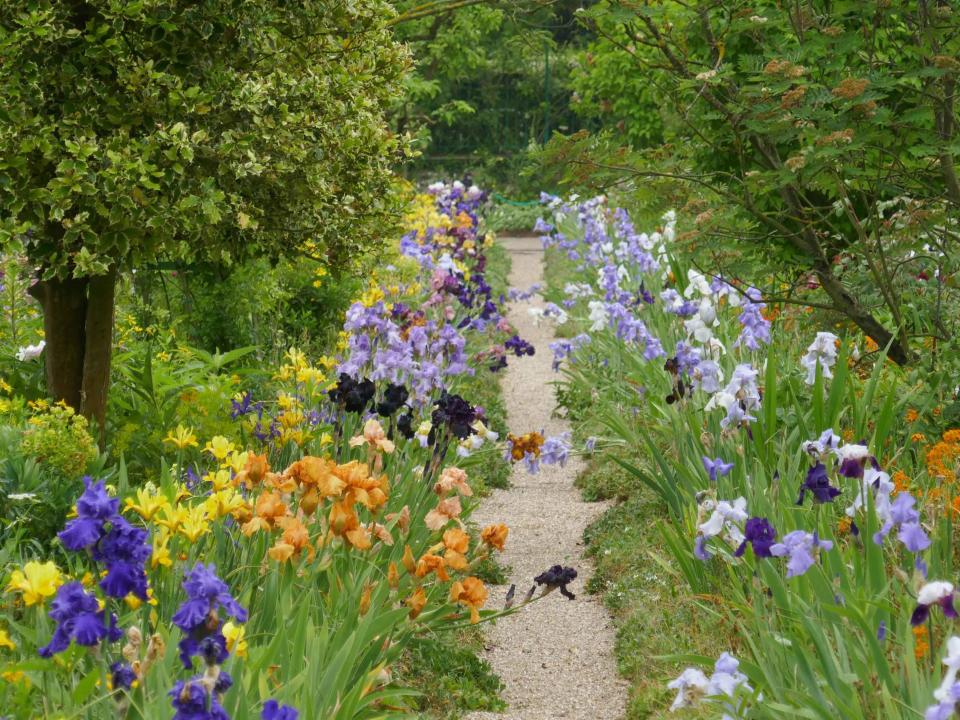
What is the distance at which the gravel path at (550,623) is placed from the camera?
4199 millimetres

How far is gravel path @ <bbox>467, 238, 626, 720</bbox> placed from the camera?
165 inches

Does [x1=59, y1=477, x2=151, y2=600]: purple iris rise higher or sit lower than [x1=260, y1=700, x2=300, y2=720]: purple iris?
higher

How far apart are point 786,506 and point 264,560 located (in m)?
1.63

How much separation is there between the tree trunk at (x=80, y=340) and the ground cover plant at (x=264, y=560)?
258 millimetres

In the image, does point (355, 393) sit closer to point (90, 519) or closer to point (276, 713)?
point (90, 519)

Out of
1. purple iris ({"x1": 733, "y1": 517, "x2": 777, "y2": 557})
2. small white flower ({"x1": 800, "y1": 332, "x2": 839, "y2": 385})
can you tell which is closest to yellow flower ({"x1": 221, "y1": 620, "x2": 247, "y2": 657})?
purple iris ({"x1": 733, "y1": 517, "x2": 777, "y2": 557})

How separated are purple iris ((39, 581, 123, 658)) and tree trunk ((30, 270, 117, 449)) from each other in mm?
2675

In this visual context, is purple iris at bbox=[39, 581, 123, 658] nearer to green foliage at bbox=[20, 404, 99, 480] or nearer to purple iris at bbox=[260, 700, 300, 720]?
purple iris at bbox=[260, 700, 300, 720]

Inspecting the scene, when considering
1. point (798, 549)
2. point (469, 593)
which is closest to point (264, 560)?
point (469, 593)

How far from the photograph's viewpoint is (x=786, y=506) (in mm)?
3637

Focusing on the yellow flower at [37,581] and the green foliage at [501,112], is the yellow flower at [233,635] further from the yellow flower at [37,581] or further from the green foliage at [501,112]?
the green foliage at [501,112]

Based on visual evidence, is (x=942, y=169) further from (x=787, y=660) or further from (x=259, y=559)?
(x=259, y=559)

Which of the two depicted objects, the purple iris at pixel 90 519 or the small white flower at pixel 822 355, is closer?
the purple iris at pixel 90 519

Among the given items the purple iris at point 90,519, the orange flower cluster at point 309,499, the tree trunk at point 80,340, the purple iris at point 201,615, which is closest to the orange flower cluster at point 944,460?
the orange flower cluster at point 309,499
